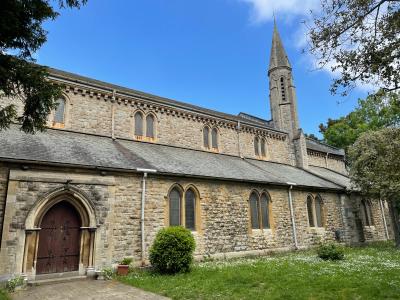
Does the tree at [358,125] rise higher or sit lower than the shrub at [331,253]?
higher

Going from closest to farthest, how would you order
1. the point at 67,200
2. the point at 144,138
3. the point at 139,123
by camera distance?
the point at 67,200 < the point at 144,138 < the point at 139,123

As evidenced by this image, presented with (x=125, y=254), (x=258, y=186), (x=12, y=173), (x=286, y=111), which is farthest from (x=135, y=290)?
(x=286, y=111)

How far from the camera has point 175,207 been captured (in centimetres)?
1371

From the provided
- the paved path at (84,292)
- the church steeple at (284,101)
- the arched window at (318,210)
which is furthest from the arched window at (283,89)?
the paved path at (84,292)

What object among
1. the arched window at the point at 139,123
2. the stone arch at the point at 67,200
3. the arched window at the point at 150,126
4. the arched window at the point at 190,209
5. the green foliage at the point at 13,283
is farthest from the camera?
the arched window at the point at 150,126

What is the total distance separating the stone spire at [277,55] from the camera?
2733cm

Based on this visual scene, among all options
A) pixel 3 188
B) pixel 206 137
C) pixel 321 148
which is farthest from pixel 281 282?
pixel 321 148

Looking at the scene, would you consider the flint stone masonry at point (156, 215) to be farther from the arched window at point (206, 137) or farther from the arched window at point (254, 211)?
the arched window at point (206, 137)

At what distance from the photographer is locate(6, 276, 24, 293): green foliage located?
29.4 feet

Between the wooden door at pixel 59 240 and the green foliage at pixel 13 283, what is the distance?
3.56ft

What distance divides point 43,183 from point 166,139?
880 cm

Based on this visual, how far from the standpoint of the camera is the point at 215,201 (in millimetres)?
14773

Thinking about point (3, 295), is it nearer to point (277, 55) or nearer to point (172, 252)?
point (172, 252)

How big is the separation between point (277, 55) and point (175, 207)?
20.0 m
